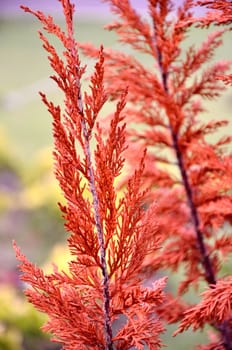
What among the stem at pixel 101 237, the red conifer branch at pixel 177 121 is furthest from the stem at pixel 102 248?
the red conifer branch at pixel 177 121

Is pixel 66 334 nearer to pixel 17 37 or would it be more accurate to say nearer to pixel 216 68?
pixel 216 68

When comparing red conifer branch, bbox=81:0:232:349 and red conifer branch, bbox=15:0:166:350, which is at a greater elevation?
red conifer branch, bbox=81:0:232:349

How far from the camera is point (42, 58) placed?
17531mm

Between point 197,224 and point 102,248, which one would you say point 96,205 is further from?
point 197,224

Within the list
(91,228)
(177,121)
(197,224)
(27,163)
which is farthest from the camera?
(27,163)

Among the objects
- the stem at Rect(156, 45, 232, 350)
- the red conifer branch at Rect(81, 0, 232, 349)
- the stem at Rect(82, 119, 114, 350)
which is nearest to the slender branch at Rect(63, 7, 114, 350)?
the stem at Rect(82, 119, 114, 350)

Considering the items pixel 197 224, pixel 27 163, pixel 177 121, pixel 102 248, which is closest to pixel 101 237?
pixel 102 248

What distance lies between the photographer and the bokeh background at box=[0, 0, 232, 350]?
615cm

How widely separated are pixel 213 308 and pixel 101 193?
0.70 meters

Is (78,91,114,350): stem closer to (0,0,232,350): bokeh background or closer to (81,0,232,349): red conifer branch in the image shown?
(81,0,232,349): red conifer branch

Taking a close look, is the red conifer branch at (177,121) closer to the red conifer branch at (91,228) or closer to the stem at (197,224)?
the stem at (197,224)

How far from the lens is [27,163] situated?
11.7m

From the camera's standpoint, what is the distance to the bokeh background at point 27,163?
615cm

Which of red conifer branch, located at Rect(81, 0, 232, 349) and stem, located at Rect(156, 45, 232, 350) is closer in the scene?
red conifer branch, located at Rect(81, 0, 232, 349)
